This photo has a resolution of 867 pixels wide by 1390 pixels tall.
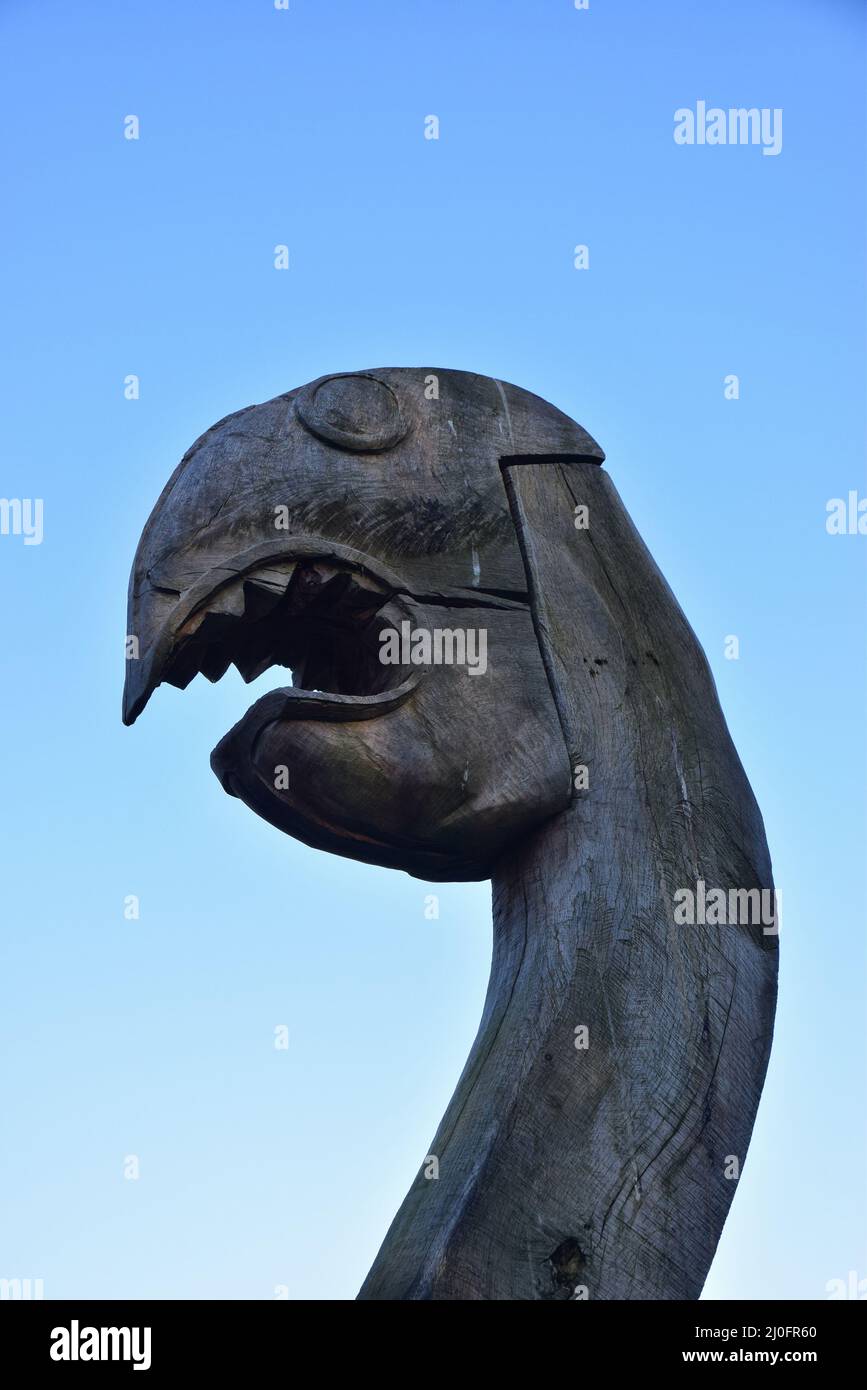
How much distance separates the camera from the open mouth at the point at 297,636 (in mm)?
4160

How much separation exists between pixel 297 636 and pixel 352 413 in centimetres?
50

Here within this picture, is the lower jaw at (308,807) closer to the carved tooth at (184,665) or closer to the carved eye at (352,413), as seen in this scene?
the carved tooth at (184,665)

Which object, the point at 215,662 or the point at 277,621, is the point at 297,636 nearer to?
the point at 277,621

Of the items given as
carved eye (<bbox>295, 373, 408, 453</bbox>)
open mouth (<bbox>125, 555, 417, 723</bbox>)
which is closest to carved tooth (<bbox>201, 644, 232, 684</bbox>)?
open mouth (<bbox>125, 555, 417, 723</bbox>)

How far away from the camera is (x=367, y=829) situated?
4.21 meters

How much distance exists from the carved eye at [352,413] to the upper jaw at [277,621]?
10.7 inches

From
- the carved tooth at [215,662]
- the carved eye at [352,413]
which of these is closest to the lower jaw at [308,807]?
the carved tooth at [215,662]

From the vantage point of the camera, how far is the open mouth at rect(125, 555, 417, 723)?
13.6ft

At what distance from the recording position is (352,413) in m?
4.43

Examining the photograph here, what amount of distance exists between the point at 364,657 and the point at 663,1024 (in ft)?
3.32

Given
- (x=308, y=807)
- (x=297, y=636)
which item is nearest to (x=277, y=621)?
(x=297, y=636)
